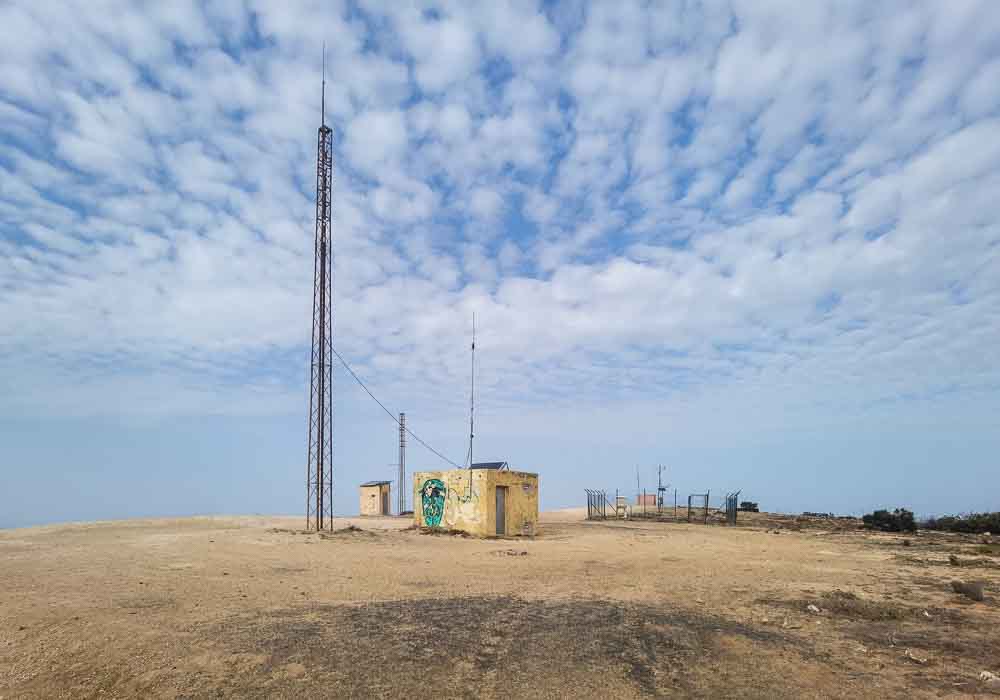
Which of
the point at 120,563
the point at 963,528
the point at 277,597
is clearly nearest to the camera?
the point at 277,597

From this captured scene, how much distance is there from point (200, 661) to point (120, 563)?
25.9 feet

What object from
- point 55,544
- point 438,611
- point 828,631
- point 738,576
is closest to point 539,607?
Result: point 438,611

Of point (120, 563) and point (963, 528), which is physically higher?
point (120, 563)

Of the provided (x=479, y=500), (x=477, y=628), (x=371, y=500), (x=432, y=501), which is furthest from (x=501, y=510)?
(x=371, y=500)

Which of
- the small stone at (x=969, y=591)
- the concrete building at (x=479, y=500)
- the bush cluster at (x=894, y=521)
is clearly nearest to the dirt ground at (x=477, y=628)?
the small stone at (x=969, y=591)

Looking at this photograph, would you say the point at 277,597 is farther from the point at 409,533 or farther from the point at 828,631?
the point at 409,533

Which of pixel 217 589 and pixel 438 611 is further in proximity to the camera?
pixel 217 589

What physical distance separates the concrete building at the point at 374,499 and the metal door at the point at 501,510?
20.7m

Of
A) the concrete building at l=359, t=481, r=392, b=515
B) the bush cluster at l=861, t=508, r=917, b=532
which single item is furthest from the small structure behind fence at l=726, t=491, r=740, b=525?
the concrete building at l=359, t=481, r=392, b=515

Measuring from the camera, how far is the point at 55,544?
17.3 metres

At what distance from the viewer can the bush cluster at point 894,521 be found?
1303 inches

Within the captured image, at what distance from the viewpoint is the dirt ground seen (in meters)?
6.35

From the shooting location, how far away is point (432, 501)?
2584cm

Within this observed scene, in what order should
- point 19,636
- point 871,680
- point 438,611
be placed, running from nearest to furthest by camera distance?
1. point 871,680
2. point 19,636
3. point 438,611
